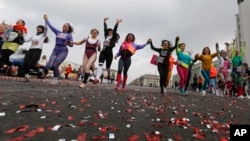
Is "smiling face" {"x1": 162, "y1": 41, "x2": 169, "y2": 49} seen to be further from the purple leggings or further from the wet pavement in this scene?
the wet pavement

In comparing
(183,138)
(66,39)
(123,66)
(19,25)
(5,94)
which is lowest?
(183,138)

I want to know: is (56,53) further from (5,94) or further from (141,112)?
(141,112)

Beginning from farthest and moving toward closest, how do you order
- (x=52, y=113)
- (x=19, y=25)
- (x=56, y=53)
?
(x=19, y=25) < (x=56, y=53) < (x=52, y=113)

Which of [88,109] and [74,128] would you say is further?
[88,109]

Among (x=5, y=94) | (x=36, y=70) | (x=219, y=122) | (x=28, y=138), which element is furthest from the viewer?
(x=36, y=70)

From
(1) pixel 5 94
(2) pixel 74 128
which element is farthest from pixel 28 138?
(1) pixel 5 94

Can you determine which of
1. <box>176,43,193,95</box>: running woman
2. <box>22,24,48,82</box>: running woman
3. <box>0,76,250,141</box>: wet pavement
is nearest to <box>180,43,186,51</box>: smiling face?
<box>176,43,193,95</box>: running woman

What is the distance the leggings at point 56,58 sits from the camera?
12969 millimetres

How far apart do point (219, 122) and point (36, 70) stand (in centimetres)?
1696

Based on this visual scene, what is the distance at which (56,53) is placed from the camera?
13.1 m

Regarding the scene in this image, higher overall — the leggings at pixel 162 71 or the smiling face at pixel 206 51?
the smiling face at pixel 206 51

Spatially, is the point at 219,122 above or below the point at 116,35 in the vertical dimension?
below

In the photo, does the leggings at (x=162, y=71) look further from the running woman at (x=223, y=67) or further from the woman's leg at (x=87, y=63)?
the running woman at (x=223, y=67)

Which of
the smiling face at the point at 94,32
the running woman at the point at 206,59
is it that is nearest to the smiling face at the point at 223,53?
the running woman at the point at 206,59
